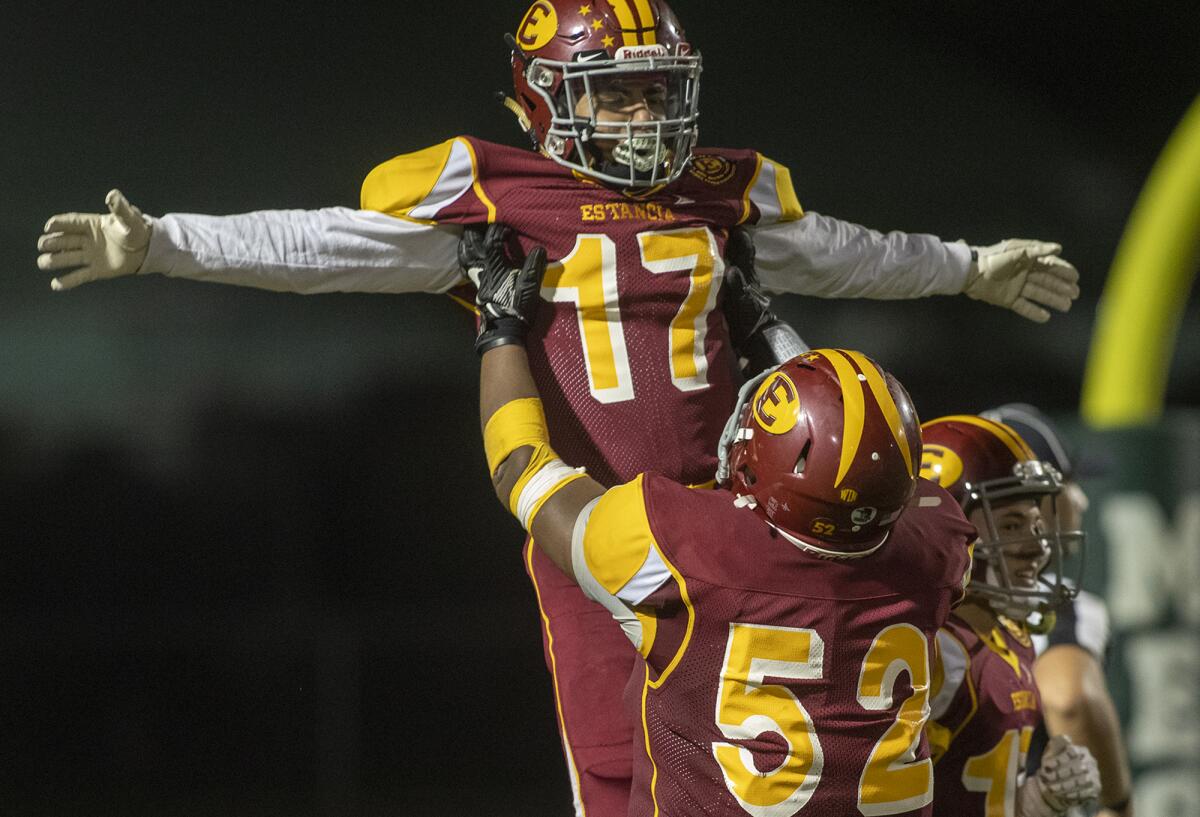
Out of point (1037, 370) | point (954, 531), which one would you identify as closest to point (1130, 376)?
point (1037, 370)

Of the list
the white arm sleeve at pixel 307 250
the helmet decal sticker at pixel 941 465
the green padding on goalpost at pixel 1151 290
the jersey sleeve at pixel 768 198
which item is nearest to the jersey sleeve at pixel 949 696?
the helmet decal sticker at pixel 941 465

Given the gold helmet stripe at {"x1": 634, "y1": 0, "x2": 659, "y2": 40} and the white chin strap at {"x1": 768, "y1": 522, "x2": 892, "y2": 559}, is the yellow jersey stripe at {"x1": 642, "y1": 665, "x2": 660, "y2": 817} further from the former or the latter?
the gold helmet stripe at {"x1": 634, "y1": 0, "x2": 659, "y2": 40}

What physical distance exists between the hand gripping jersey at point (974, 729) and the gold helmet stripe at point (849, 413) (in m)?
0.49

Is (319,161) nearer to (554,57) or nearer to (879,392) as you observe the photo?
(554,57)

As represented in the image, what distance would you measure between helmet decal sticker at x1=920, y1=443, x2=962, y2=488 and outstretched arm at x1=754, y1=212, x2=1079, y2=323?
0.26 metres

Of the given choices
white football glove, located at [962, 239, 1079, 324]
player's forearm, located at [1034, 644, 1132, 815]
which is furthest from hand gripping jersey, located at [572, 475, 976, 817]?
player's forearm, located at [1034, 644, 1132, 815]

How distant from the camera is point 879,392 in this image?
1.68 m

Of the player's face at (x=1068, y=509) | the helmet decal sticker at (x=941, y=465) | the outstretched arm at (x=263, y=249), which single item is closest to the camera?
the outstretched arm at (x=263, y=249)

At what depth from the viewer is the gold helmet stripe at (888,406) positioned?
65.7 inches

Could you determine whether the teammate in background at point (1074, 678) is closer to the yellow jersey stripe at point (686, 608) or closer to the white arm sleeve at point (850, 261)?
the white arm sleeve at point (850, 261)

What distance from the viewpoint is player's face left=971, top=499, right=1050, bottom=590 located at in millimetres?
2271

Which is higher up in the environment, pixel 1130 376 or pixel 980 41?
pixel 980 41

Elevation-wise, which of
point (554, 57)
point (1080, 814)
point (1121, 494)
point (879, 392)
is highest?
point (554, 57)

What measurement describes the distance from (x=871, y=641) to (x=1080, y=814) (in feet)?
5.10
